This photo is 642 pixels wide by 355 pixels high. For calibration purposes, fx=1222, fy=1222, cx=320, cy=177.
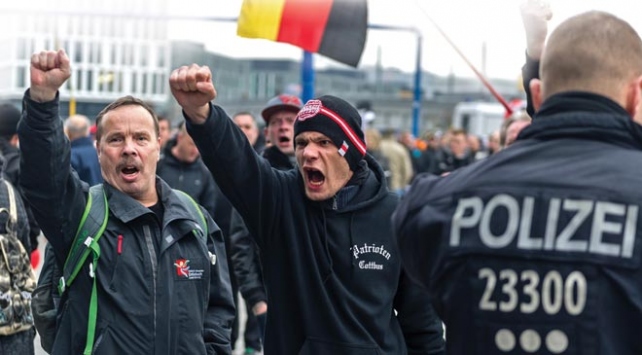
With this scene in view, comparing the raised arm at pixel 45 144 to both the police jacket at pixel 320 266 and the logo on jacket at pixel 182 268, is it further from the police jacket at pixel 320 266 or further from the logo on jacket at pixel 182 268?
the police jacket at pixel 320 266

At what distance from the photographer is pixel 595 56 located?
9.84ft

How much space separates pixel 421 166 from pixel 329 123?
803 inches

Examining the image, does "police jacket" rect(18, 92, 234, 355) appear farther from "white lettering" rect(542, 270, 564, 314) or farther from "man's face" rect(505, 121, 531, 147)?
"man's face" rect(505, 121, 531, 147)

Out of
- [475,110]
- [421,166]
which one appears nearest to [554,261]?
[421,166]

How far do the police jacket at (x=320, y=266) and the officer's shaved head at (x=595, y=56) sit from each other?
165cm

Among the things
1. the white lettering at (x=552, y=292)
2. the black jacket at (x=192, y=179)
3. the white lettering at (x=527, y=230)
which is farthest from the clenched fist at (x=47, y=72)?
the black jacket at (x=192, y=179)

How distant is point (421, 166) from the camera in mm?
25141

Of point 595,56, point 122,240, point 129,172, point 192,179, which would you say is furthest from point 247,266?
point 595,56

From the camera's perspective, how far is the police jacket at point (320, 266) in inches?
181

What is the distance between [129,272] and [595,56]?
2.29 metres

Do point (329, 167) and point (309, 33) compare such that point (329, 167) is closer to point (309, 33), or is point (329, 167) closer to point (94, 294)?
point (94, 294)

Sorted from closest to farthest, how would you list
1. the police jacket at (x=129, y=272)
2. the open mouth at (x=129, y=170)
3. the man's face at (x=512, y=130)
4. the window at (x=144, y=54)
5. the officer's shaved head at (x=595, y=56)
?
the officer's shaved head at (x=595, y=56) → the police jacket at (x=129, y=272) → the open mouth at (x=129, y=170) → the man's face at (x=512, y=130) → the window at (x=144, y=54)

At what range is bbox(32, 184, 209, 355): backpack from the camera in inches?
183

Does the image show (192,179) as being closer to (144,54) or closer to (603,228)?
(603,228)
